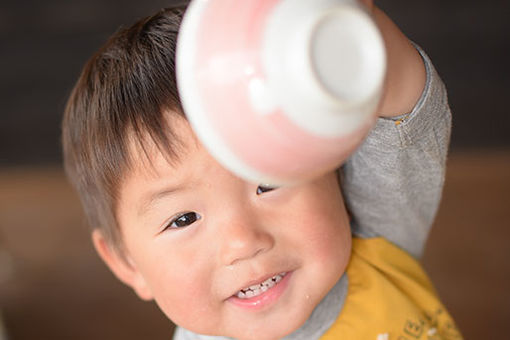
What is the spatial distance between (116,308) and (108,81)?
3.16 feet

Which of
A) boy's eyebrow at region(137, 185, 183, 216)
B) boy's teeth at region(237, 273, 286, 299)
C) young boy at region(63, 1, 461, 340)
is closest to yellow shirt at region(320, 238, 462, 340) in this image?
young boy at region(63, 1, 461, 340)

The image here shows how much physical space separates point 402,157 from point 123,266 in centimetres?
36

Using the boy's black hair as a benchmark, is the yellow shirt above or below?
below

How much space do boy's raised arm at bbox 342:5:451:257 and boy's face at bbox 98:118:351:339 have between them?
0.05 meters

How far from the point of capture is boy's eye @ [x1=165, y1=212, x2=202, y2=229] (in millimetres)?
629

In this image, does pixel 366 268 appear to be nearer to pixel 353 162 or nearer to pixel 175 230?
pixel 353 162

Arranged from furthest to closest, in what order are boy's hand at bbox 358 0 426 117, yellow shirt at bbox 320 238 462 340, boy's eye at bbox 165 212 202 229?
yellow shirt at bbox 320 238 462 340
boy's eye at bbox 165 212 202 229
boy's hand at bbox 358 0 426 117

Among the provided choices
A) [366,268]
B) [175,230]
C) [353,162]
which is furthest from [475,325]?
[175,230]

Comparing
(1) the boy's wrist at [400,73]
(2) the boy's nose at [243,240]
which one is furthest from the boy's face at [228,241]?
(1) the boy's wrist at [400,73]

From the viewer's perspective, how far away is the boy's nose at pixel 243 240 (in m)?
0.59

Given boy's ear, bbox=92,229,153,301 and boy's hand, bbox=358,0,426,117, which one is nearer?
boy's hand, bbox=358,0,426,117

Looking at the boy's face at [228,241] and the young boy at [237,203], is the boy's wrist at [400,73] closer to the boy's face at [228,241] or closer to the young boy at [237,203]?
the young boy at [237,203]

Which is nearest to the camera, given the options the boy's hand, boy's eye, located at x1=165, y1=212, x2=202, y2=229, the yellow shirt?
the boy's hand

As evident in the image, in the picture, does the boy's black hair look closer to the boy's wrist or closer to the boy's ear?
the boy's ear
